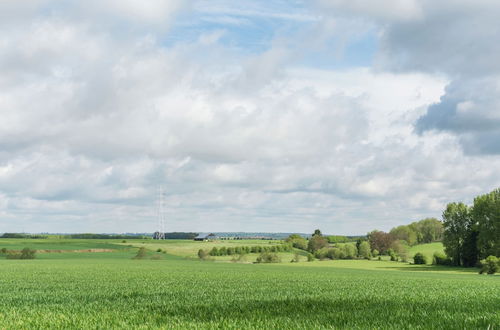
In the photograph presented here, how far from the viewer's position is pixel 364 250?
493 ft

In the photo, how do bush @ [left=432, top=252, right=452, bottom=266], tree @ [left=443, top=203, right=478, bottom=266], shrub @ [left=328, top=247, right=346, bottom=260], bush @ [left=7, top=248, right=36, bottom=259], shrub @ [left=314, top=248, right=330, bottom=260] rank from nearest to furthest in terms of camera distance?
bush @ [left=7, top=248, right=36, bottom=259] → tree @ [left=443, top=203, right=478, bottom=266] → bush @ [left=432, top=252, right=452, bottom=266] → shrub @ [left=314, top=248, right=330, bottom=260] → shrub @ [left=328, top=247, right=346, bottom=260]

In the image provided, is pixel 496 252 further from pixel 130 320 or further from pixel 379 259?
pixel 130 320

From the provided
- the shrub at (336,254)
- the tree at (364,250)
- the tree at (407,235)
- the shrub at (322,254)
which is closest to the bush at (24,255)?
the shrub at (322,254)

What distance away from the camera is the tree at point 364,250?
490 feet

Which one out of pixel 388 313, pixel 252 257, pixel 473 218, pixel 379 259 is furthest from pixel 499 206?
pixel 388 313

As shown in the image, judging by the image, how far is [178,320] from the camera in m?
12.3

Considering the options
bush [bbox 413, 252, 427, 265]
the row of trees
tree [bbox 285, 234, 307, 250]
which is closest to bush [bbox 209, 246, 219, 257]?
tree [bbox 285, 234, 307, 250]

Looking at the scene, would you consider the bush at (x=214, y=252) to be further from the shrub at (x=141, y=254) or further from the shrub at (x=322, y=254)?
the shrub at (x=141, y=254)

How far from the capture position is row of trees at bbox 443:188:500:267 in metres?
105

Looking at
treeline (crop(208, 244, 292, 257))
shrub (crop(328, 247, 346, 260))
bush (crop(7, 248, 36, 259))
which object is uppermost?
bush (crop(7, 248, 36, 259))

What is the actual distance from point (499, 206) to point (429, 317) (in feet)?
338

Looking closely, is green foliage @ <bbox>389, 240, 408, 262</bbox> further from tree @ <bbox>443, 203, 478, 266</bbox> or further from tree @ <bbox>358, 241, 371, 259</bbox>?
tree @ <bbox>443, 203, 478, 266</bbox>

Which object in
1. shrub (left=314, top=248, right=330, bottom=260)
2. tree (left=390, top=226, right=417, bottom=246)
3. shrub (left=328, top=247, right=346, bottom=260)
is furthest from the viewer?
tree (left=390, top=226, right=417, bottom=246)

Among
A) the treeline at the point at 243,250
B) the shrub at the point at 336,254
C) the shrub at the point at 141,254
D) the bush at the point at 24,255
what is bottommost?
the shrub at the point at 336,254
